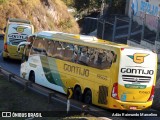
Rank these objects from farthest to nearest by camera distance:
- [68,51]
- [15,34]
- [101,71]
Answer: [15,34]
[68,51]
[101,71]

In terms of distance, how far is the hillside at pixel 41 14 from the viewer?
5072 centimetres

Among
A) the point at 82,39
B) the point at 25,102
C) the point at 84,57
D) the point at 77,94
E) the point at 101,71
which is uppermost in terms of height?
the point at 82,39

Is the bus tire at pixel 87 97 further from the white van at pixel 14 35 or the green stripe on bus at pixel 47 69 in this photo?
the white van at pixel 14 35

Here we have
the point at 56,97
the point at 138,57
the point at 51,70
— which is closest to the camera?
the point at 138,57

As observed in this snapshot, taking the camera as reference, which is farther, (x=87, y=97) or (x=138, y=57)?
(x=87, y=97)

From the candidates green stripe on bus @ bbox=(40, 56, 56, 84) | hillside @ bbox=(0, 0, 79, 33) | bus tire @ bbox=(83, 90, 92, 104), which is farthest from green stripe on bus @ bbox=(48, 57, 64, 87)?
hillside @ bbox=(0, 0, 79, 33)

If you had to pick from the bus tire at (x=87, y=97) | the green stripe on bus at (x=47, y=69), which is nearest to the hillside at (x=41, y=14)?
the green stripe on bus at (x=47, y=69)

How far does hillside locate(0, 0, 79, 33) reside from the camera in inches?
1997

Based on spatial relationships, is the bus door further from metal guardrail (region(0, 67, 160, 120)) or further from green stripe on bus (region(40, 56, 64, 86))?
metal guardrail (region(0, 67, 160, 120))

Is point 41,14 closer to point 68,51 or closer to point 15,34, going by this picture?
point 15,34

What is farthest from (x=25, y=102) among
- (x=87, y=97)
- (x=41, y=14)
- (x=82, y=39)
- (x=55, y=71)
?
(x=41, y=14)

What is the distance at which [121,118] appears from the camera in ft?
52.5

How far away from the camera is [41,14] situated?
5359cm

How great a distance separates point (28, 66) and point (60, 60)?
3.76 meters
